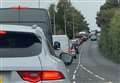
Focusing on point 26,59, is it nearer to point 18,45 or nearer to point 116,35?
point 18,45

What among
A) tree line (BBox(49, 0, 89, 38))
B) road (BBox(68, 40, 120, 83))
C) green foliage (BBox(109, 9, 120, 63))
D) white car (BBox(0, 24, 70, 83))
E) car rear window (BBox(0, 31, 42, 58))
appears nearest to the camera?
white car (BBox(0, 24, 70, 83))

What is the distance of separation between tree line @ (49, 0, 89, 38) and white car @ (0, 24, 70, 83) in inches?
4496

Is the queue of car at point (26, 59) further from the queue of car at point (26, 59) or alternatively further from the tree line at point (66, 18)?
the tree line at point (66, 18)

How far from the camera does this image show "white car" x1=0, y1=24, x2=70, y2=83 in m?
7.16

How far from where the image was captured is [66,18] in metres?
142

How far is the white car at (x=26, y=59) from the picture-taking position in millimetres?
7160

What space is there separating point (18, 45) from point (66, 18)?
442ft

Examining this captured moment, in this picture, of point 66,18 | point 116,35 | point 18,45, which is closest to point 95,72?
point 116,35

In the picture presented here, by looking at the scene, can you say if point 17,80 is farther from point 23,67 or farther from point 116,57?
point 116,57

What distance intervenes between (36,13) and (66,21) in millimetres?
124415

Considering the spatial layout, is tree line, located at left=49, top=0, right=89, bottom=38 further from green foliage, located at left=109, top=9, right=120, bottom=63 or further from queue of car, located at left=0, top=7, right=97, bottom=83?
queue of car, located at left=0, top=7, right=97, bottom=83

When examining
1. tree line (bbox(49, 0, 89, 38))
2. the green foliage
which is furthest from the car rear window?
tree line (bbox(49, 0, 89, 38))

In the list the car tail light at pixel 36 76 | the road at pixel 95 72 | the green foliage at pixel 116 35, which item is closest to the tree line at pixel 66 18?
the green foliage at pixel 116 35

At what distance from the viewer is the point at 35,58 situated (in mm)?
7379
